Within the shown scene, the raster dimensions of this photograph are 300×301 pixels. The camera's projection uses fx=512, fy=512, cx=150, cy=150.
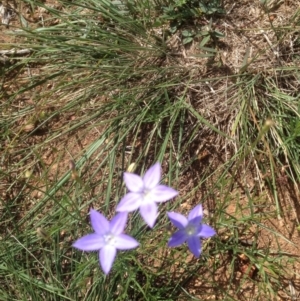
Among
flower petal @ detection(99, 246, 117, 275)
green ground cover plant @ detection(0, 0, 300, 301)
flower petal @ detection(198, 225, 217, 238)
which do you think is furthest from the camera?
green ground cover plant @ detection(0, 0, 300, 301)

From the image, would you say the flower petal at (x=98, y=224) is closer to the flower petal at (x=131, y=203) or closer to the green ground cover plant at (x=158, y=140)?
the flower petal at (x=131, y=203)

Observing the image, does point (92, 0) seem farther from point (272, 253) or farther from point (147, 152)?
point (272, 253)

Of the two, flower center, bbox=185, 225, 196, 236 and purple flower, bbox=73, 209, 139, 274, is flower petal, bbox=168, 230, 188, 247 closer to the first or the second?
flower center, bbox=185, 225, 196, 236

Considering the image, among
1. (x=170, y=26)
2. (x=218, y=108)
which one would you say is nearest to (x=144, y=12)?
(x=170, y=26)

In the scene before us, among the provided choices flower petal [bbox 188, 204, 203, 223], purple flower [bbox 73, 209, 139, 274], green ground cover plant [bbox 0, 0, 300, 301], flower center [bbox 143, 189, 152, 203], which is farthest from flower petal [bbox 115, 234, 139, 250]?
green ground cover plant [bbox 0, 0, 300, 301]

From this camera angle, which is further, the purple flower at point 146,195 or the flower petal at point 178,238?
the flower petal at point 178,238

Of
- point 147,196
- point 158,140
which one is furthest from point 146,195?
point 158,140

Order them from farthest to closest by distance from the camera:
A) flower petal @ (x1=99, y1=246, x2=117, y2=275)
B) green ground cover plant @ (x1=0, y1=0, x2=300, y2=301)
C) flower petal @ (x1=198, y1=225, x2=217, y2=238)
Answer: green ground cover plant @ (x1=0, y1=0, x2=300, y2=301) < flower petal @ (x1=198, y1=225, x2=217, y2=238) < flower petal @ (x1=99, y1=246, x2=117, y2=275)

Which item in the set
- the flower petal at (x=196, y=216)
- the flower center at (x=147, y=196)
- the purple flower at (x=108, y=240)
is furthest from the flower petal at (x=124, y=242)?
the flower petal at (x=196, y=216)

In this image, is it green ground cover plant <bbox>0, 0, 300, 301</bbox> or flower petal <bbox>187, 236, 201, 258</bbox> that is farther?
green ground cover plant <bbox>0, 0, 300, 301</bbox>
